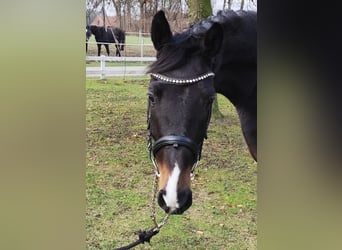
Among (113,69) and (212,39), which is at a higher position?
(212,39)

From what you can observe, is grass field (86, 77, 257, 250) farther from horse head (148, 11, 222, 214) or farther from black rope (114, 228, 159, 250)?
horse head (148, 11, 222, 214)

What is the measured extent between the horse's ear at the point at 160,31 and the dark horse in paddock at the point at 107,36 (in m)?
0.24

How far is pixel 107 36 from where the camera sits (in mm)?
1737

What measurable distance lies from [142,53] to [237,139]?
541 mm

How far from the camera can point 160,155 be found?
1.57 m

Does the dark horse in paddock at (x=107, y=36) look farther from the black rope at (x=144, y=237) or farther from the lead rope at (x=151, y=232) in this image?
the black rope at (x=144, y=237)

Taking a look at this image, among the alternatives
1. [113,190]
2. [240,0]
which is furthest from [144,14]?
[113,190]

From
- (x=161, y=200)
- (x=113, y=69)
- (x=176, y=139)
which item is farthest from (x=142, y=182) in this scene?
(x=113, y=69)

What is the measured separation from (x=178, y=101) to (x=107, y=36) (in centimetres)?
45

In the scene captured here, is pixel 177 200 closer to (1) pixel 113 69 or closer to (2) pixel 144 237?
(2) pixel 144 237

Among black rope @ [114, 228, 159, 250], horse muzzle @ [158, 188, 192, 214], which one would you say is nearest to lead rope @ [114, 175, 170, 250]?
black rope @ [114, 228, 159, 250]

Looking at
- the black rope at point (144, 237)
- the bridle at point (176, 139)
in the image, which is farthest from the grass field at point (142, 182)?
the bridle at point (176, 139)

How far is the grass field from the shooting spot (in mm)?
1721

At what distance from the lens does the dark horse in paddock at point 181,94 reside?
4.95 feet
